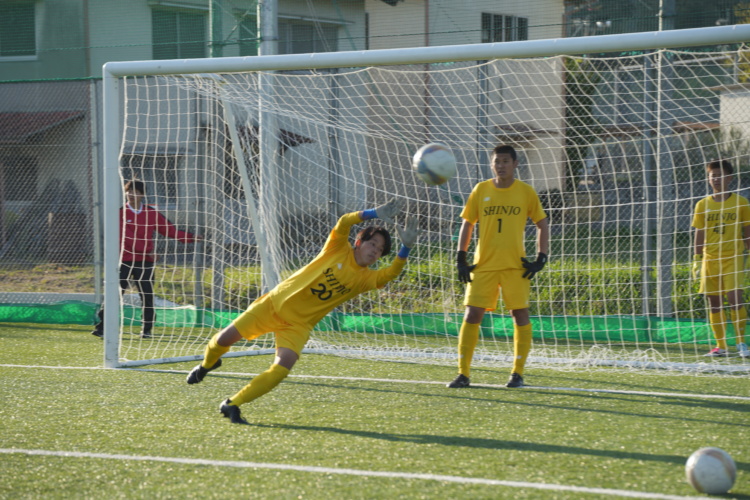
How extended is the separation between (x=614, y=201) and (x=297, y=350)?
470 centimetres

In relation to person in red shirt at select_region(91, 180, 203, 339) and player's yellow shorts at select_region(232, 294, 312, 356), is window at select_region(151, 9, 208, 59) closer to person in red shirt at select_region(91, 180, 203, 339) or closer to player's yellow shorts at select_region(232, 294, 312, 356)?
person in red shirt at select_region(91, 180, 203, 339)

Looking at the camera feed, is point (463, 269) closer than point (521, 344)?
Yes

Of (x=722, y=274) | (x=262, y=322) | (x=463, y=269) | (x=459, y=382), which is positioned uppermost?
(x=463, y=269)

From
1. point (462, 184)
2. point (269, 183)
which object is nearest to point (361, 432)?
point (269, 183)

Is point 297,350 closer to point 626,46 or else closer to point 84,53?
point 626,46

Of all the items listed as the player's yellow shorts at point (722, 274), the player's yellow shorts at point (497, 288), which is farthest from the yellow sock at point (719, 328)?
the player's yellow shorts at point (497, 288)

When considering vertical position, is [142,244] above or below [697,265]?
above

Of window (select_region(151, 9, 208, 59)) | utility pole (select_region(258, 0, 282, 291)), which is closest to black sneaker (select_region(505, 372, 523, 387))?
utility pole (select_region(258, 0, 282, 291))

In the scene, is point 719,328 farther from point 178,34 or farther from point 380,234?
point 178,34

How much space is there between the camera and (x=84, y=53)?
12125mm

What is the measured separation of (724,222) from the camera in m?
7.11

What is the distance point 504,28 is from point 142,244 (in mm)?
4442

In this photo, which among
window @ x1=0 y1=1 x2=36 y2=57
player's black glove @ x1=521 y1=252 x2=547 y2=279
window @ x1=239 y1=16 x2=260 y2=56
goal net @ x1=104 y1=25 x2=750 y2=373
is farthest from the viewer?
window @ x1=0 y1=1 x2=36 y2=57

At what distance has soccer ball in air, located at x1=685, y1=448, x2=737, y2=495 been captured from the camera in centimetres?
327
